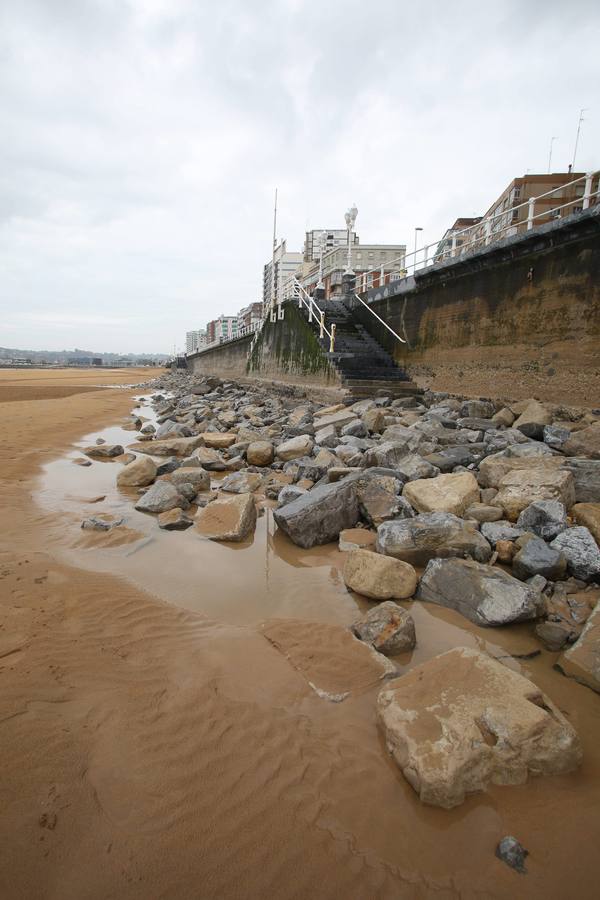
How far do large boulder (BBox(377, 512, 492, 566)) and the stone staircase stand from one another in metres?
7.97

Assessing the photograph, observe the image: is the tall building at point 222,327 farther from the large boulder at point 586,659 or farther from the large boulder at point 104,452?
the large boulder at point 586,659

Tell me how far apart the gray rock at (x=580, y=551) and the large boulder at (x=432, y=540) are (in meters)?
0.61

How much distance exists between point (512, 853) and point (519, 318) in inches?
372

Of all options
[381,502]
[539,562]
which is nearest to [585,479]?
[539,562]

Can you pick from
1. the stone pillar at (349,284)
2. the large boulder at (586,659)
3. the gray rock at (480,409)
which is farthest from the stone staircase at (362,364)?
the large boulder at (586,659)

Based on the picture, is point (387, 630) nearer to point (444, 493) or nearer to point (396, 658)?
point (396, 658)

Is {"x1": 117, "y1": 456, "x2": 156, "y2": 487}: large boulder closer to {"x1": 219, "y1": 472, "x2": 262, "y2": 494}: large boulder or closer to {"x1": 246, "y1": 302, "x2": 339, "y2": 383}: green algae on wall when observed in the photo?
{"x1": 219, "y1": 472, "x2": 262, "y2": 494}: large boulder

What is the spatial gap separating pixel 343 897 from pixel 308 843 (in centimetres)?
23

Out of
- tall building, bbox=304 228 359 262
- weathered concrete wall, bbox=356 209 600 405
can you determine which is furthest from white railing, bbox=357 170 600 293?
tall building, bbox=304 228 359 262

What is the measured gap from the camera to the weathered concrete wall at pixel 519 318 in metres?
7.91

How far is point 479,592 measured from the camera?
3508 mm

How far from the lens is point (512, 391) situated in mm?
9336

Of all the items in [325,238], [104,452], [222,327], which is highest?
[325,238]

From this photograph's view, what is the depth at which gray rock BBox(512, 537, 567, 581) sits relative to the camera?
3.73m
